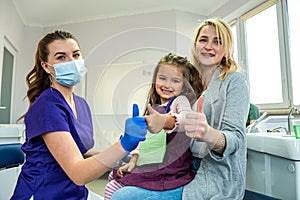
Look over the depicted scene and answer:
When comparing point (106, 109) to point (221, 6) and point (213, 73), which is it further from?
point (221, 6)

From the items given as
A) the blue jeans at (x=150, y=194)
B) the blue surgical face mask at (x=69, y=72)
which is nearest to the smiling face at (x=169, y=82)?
the blue jeans at (x=150, y=194)

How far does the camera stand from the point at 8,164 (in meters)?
1.38

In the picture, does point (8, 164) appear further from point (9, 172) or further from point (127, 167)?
point (127, 167)

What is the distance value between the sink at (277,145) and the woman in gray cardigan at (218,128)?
0.42ft

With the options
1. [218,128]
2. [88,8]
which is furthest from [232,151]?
[88,8]

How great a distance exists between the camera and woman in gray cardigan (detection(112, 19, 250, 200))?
0.73m

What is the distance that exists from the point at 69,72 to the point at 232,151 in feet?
1.99

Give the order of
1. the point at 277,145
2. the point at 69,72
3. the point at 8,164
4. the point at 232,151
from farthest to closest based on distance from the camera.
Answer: the point at 8,164, the point at 69,72, the point at 277,145, the point at 232,151

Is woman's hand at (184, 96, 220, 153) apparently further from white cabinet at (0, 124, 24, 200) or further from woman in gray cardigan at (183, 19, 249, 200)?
white cabinet at (0, 124, 24, 200)

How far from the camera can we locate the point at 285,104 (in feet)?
7.29

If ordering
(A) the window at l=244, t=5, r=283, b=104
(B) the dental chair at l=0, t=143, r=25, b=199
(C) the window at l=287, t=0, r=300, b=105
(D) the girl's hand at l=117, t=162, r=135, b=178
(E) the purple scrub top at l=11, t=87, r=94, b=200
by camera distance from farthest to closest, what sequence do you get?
(A) the window at l=244, t=5, r=283, b=104, (C) the window at l=287, t=0, r=300, b=105, (B) the dental chair at l=0, t=143, r=25, b=199, (E) the purple scrub top at l=11, t=87, r=94, b=200, (D) the girl's hand at l=117, t=162, r=135, b=178

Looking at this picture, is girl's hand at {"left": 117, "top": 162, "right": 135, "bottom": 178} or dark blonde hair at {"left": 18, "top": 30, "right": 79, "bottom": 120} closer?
girl's hand at {"left": 117, "top": 162, "right": 135, "bottom": 178}

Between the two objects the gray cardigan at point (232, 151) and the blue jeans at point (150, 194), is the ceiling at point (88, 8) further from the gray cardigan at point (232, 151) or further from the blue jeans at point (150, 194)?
the blue jeans at point (150, 194)

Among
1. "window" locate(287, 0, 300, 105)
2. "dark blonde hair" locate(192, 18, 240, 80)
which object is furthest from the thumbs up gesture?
"window" locate(287, 0, 300, 105)
